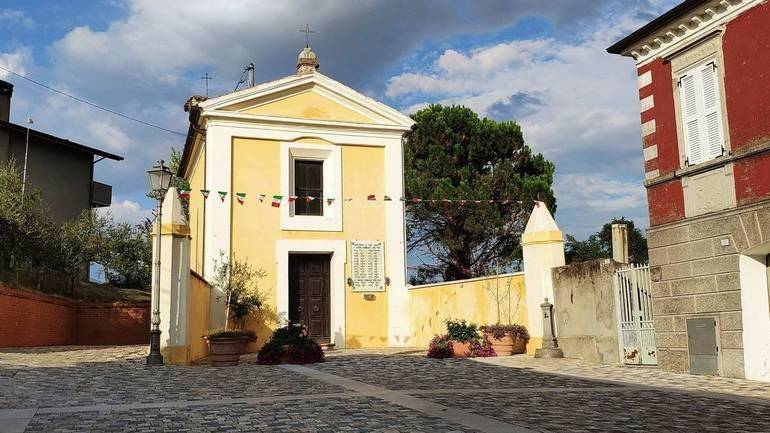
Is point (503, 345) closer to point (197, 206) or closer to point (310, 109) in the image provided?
point (310, 109)

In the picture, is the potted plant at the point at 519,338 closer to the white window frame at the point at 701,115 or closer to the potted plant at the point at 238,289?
the white window frame at the point at 701,115

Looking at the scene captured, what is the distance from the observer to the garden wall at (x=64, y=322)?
17.1 meters

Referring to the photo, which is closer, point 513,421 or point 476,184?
point 513,421

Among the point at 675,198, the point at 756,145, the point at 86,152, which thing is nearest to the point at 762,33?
the point at 756,145

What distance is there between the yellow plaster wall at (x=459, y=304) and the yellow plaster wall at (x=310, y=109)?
17.6ft

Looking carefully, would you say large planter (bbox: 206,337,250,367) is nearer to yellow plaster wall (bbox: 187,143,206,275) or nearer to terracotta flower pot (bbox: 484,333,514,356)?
terracotta flower pot (bbox: 484,333,514,356)

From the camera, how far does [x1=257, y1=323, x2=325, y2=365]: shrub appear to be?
1324 cm

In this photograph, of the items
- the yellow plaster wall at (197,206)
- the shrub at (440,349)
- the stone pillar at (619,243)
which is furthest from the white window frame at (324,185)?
the stone pillar at (619,243)

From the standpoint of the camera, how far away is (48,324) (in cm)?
1933

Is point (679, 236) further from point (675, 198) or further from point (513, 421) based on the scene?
point (513, 421)

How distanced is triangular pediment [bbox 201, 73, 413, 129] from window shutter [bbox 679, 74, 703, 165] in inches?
380

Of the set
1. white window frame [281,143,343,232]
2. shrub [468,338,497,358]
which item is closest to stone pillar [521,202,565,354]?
shrub [468,338,497,358]

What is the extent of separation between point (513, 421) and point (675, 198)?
6519 millimetres

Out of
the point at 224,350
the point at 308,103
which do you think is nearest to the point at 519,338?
the point at 224,350
